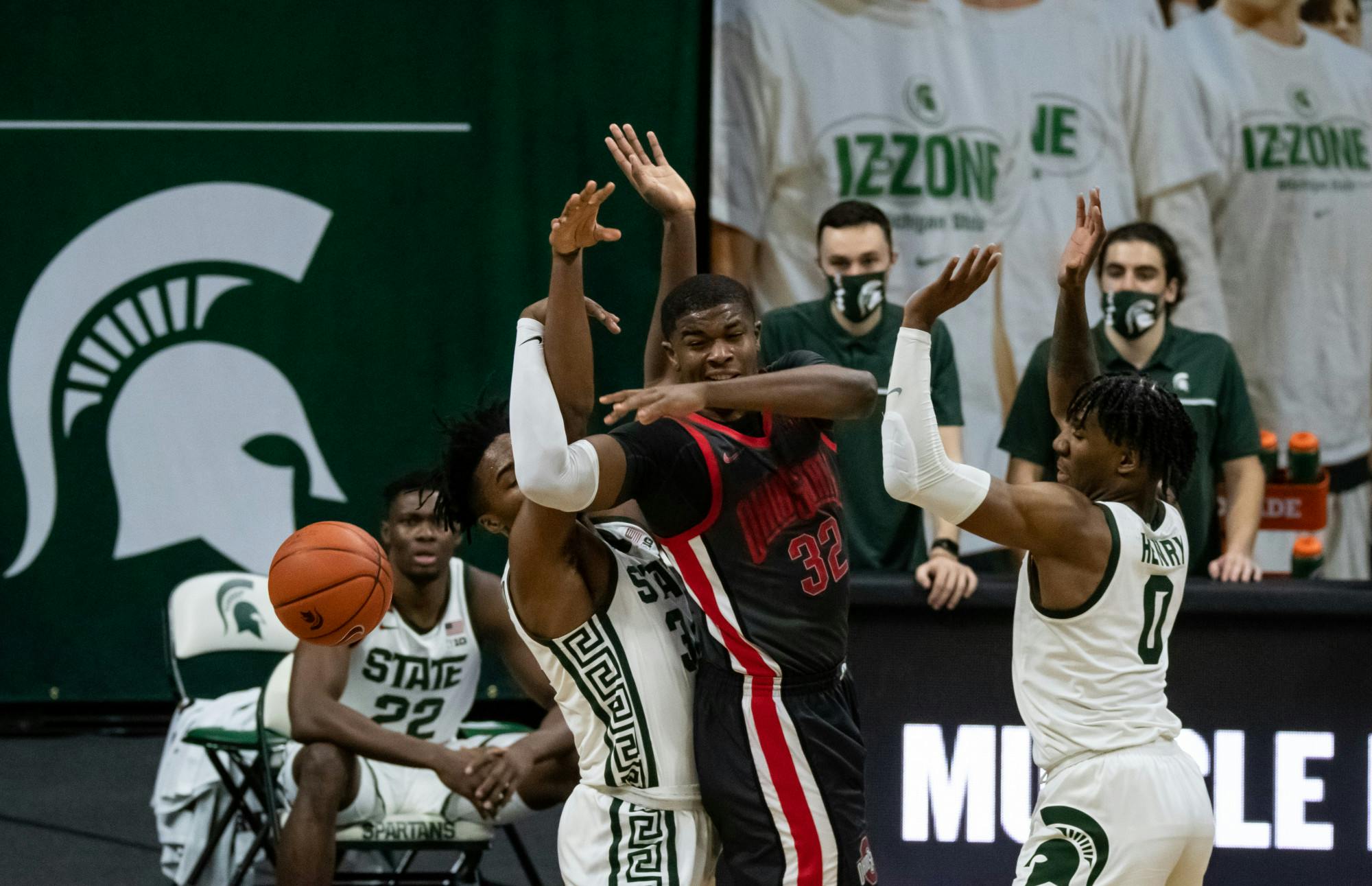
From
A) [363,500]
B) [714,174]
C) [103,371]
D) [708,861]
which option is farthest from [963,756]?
[103,371]

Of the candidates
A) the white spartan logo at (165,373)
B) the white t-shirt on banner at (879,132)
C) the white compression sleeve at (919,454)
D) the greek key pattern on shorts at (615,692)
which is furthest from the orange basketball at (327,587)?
the white spartan logo at (165,373)

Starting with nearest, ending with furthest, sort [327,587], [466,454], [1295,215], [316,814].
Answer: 1. [466,454]
2. [327,587]
3. [316,814]
4. [1295,215]

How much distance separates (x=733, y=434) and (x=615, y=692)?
579 millimetres

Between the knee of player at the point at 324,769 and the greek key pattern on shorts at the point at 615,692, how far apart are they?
1.51 meters

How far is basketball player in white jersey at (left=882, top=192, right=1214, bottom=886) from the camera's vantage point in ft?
10.2

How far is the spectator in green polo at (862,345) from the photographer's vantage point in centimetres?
512

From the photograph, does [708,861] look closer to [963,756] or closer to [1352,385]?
[963,756]

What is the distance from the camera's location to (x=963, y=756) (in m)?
4.53

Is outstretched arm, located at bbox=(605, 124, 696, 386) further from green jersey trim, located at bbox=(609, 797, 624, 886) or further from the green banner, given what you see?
the green banner

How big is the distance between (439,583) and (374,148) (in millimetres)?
2749

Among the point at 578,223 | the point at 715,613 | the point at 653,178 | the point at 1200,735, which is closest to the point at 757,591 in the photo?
the point at 715,613

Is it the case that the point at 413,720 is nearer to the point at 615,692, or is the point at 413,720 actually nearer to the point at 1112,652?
the point at 615,692

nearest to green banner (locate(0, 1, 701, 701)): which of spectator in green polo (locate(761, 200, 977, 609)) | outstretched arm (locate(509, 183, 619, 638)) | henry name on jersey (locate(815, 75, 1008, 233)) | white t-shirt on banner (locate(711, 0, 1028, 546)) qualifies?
white t-shirt on banner (locate(711, 0, 1028, 546))

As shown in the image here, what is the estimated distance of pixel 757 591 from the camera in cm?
315
